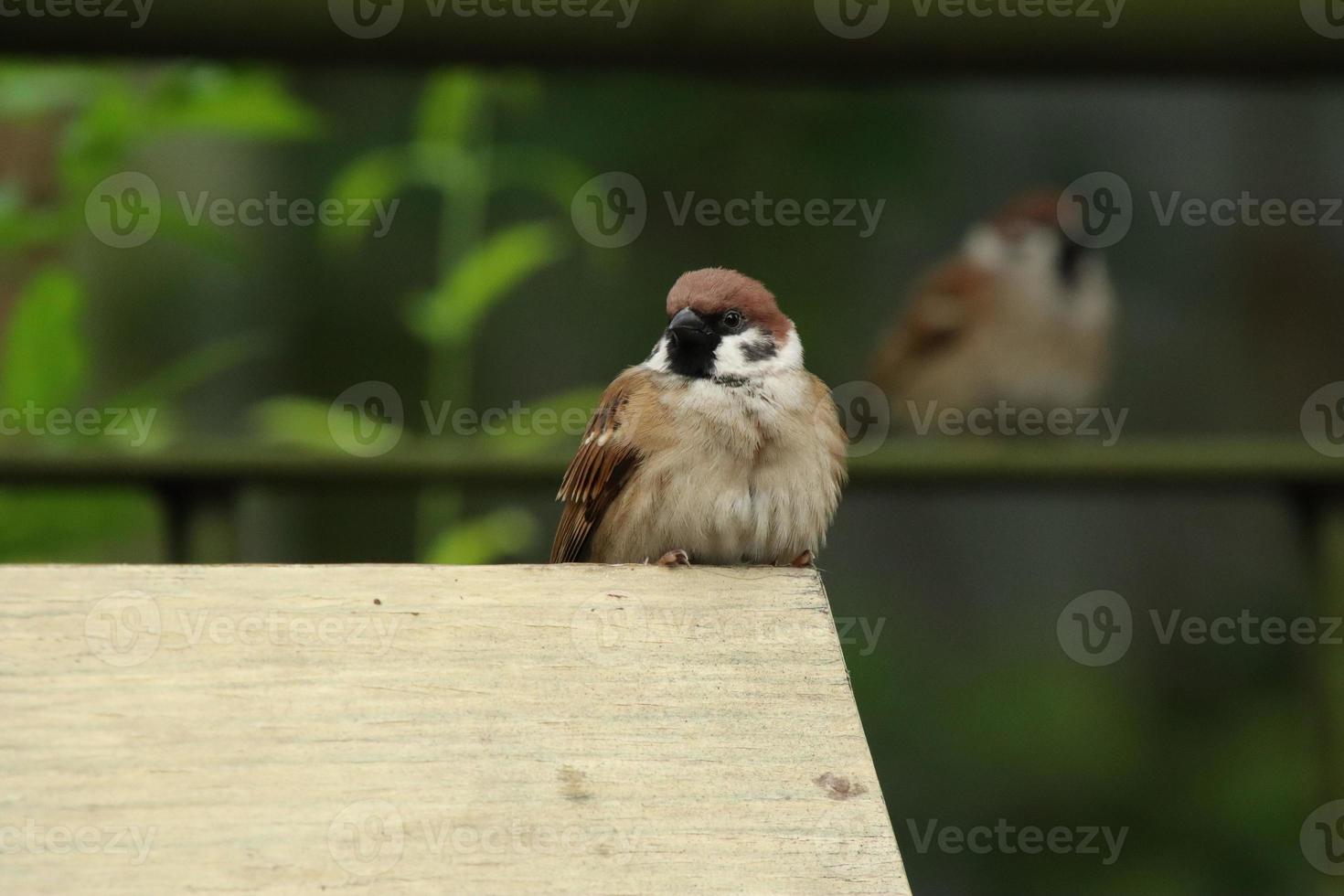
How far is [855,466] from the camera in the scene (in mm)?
2775

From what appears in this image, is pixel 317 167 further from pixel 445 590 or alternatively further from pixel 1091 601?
pixel 445 590

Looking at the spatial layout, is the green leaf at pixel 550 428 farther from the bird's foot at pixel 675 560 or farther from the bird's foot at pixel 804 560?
the bird's foot at pixel 675 560

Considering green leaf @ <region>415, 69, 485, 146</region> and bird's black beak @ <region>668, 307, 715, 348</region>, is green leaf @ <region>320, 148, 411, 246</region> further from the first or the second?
bird's black beak @ <region>668, 307, 715, 348</region>

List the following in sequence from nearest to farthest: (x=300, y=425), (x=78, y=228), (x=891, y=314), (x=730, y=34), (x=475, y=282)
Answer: (x=730, y=34), (x=78, y=228), (x=300, y=425), (x=475, y=282), (x=891, y=314)

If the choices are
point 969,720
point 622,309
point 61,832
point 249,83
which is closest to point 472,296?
point 249,83

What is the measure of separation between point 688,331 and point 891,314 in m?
3.07

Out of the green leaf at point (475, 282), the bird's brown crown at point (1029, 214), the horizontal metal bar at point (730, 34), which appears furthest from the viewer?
the bird's brown crown at point (1029, 214)

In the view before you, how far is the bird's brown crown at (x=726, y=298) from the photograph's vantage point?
292 cm

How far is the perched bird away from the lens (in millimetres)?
2734

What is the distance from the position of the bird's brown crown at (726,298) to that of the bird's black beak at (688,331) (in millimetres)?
22

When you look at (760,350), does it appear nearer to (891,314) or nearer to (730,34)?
(730,34)

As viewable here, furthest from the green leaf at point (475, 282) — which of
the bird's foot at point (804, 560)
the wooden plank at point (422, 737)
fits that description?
the wooden plank at point (422, 737)

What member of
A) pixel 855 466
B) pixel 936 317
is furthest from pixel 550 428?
pixel 936 317

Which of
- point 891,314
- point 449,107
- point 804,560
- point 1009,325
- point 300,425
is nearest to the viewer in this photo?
point 804,560
